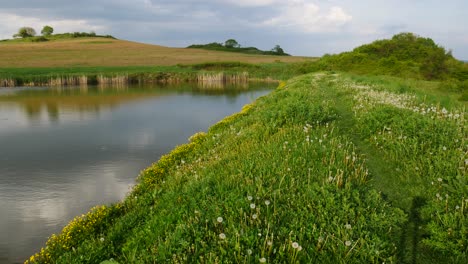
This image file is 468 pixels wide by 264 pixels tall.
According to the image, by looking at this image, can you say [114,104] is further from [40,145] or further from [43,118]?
[40,145]

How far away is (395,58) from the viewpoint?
59094mm

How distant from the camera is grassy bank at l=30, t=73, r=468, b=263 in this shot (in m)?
5.15

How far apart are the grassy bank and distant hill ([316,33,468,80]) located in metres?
37.7

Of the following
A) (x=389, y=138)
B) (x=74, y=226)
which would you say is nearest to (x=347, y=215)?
(x=389, y=138)

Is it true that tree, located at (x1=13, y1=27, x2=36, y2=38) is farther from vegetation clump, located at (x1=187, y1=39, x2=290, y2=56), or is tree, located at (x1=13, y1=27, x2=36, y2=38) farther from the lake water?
the lake water

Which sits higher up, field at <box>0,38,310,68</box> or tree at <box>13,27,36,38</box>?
tree at <box>13,27,36,38</box>

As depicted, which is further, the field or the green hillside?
the field

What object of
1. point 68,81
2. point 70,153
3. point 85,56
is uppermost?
point 85,56

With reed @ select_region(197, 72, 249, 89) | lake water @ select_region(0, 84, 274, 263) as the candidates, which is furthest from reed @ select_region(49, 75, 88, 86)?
lake water @ select_region(0, 84, 274, 263)

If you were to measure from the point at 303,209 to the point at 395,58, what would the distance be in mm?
60778

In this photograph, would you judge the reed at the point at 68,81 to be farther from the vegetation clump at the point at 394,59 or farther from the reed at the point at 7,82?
the vegetation clump at the point at 394,59

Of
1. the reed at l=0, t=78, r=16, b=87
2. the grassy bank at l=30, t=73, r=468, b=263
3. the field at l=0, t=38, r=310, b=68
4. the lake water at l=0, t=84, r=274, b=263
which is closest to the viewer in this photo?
the grassy bank at l=30, t=73, r=468, b=263

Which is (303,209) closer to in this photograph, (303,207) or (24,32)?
(303,207)

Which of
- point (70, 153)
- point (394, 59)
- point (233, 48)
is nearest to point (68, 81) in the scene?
point (70, 153)
